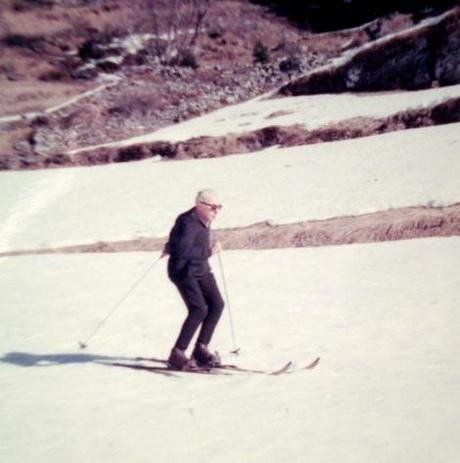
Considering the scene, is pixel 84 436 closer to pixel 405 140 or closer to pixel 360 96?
pixel 405 140

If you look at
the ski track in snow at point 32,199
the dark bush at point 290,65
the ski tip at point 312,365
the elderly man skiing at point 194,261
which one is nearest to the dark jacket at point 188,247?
the elderly man skiing at point 194,261

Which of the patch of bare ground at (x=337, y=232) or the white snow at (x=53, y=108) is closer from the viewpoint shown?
the patch of bare ground at (x=337, y=232)

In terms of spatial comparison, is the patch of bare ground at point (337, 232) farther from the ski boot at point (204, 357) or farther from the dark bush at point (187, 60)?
the dark bush at point (187, 60)

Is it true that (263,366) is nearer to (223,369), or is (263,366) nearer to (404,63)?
(223,369)

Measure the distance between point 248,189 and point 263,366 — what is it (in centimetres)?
1101

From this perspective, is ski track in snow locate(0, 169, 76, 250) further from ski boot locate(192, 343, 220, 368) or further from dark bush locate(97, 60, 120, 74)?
dark bush locate(97, 60, 120, 74)

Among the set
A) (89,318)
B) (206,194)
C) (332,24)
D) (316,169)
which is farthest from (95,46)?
(206,194)

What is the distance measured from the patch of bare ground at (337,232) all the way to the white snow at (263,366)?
0.77 metres

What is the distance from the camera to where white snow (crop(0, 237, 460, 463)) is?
214 inches

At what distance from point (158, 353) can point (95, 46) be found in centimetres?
4170

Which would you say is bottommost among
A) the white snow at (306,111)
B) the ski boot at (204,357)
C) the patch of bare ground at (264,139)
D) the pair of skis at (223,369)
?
the pair of skis at (223,369)

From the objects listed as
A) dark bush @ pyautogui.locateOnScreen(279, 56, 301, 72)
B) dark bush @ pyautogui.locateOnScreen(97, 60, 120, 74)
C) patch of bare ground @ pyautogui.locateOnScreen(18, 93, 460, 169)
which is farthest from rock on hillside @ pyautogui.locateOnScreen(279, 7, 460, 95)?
dark bush @ pyautogui.locateOnScreen(97, 60, 120, 74)

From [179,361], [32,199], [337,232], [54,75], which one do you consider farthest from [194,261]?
[54,75]

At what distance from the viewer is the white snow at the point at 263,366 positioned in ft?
17.8
